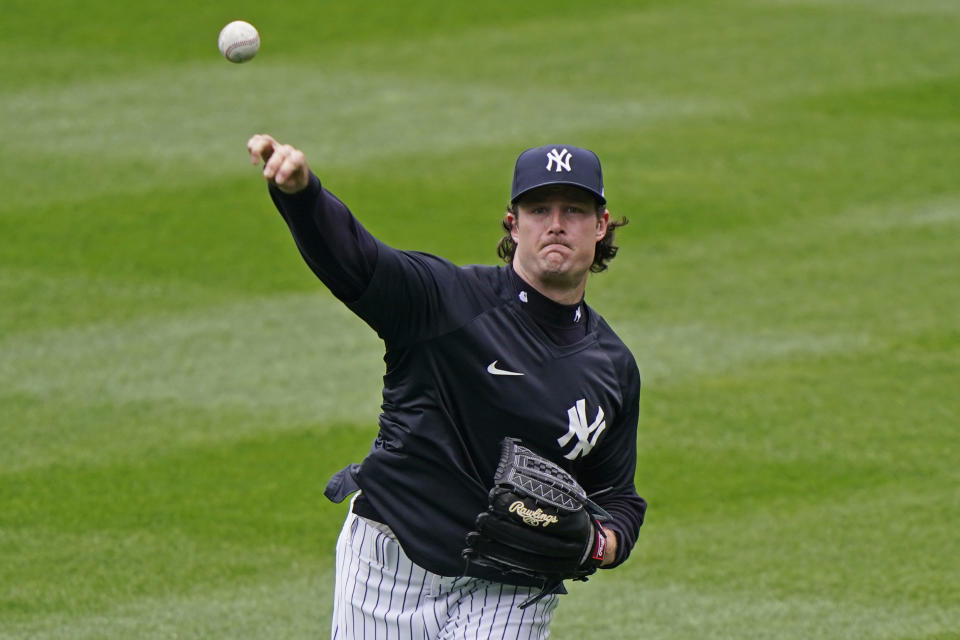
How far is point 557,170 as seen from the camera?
4301 mm

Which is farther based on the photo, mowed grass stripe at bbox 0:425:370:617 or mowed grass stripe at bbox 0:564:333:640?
mowed grass stripe at bbox 0:425:370:617

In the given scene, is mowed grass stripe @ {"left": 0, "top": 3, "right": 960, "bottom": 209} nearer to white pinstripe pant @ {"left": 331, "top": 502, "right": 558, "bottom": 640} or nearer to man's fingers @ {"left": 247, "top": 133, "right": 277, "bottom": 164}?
white pinstripe pant @ {"left": 331, "top": 502, "right": 558, "bottom": 640}

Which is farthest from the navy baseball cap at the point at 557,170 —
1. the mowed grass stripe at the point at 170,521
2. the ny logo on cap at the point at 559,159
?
the mowed grass stripe at the point at 170,521

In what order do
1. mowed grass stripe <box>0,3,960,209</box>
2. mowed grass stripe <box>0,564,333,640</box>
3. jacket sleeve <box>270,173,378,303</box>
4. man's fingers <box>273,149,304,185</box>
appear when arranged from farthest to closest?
mowed grass stripe <box>0,3,960,209</box>, mowed grass stripe <box>0,564,333,640</box>, jacket sleeve <box>270,173,378,303</box>, man's fingers <box>273,149,304,185</box>

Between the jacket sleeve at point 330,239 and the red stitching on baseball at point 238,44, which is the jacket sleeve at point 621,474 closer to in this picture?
the jacket sleeve at point 330,239

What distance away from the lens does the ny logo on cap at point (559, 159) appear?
4305mm

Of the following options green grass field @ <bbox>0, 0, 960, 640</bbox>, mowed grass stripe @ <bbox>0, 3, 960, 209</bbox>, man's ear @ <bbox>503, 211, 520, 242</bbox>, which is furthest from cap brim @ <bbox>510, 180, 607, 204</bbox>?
mowed grass stripe @ <bbox>0, 3, 960, 209</bbox>

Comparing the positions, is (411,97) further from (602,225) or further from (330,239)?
(330,239)

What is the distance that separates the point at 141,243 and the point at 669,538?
506 cm

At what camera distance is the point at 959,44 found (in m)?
14.9

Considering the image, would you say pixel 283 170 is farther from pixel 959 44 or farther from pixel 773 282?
pixel 959 44

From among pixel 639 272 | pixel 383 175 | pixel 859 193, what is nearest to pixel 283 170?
pixel 639 272

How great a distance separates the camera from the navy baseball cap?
4.29 meters

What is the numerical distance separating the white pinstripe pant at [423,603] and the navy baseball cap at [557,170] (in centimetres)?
107
